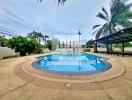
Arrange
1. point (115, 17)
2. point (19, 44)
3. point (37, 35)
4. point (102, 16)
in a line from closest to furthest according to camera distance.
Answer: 1. point (19, 44)
2. point (115, 17)
3. point (102, 16)
4. point (37, 35)

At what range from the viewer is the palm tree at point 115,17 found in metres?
20.8

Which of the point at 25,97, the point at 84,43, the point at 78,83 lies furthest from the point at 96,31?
the point at 25,97

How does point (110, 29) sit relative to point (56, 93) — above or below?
above

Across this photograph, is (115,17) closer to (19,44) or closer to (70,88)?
(19,44)

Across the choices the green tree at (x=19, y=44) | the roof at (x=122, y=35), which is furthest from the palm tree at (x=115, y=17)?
the green tree at (x=19, y=44)

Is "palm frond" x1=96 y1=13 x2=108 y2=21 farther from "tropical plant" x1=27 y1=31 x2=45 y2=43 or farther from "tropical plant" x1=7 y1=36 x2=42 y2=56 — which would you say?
"tropical plant" x1=27 y1=31 x2=45 y2=43

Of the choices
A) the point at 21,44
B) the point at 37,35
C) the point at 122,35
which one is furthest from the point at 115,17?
the point at 37,35

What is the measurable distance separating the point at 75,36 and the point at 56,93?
37.8m

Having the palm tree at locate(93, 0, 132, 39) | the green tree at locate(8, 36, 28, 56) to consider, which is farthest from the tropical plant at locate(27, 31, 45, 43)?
the palm tree at locate(93, 0, 132, 39)

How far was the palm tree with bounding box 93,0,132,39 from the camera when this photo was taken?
20797 mm

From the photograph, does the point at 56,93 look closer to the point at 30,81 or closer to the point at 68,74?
the point at 30,81

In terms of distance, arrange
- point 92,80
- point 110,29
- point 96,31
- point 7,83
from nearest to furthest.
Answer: point 7,83, point 92,80, point 110,29, point 96,31

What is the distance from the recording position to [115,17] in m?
22.4

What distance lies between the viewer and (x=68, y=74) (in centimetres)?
641
